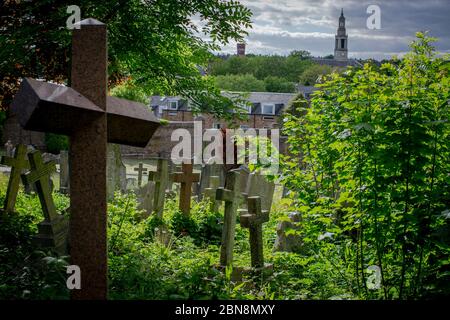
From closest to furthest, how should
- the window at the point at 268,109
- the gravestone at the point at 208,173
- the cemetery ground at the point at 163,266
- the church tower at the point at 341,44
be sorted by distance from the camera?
the cemetery ground at the point at 163,266 → the gravestone at the point at 208,173 → the window at the point at 268,109 → the church tower at the point at 341,44

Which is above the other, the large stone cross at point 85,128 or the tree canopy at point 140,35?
the tree canopy at point 140,35

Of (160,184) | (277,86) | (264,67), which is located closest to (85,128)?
(160,184)

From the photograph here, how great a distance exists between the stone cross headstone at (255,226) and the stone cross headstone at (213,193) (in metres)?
3.38

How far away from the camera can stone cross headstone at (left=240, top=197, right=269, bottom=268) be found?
22.9ft

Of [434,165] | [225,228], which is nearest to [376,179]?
[434,165]

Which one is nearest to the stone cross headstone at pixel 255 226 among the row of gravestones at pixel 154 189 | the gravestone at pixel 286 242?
the row of gravestones at pixel 154 189

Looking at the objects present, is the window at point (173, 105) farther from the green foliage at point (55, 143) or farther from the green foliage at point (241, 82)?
the green foliage at point (55, 143)

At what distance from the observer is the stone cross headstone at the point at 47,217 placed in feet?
21.8

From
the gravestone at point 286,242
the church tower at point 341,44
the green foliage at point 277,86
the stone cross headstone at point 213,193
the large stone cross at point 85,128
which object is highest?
the church tower at point 341,44

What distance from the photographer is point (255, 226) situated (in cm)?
712

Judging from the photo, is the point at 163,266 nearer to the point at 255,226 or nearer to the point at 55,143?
the point at 255,226

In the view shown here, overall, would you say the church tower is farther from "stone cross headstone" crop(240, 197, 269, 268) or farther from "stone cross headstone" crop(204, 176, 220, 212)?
"stone cross headstone" crop(240, 197, 269, 268)

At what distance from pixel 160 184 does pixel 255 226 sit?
9.95 feet
